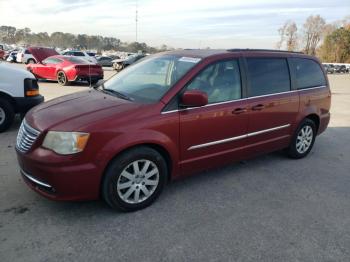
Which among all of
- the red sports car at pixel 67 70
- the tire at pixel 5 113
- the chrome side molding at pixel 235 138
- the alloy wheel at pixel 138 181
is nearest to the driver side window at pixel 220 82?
the chrome side molding at pixel 235 138

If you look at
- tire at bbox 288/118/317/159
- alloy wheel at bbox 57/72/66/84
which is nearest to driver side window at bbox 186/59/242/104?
tire at bbox 288/118/317/159

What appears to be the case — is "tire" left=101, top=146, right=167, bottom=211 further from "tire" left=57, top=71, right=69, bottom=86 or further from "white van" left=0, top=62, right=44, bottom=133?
"tire" left=57, top=71, right=69, bottom=86

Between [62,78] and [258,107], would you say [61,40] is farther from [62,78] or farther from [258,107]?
[258,107]

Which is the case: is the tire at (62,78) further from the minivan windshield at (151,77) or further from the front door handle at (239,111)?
the front door handle at (239,111)

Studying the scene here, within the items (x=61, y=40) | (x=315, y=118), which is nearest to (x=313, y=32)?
(x=61, y=40)

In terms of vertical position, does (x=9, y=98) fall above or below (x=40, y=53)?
below

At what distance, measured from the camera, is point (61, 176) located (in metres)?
3.00

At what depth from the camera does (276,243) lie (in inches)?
117

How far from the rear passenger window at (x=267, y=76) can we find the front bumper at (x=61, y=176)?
2344 mm

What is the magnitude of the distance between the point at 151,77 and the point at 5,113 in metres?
3.51

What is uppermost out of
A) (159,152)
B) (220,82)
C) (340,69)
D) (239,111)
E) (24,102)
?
(220,82)

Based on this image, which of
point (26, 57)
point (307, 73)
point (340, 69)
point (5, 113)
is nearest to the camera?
point (307, 73)

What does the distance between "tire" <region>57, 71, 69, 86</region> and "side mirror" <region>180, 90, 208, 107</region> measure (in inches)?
485

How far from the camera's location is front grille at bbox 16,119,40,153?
126 inches
